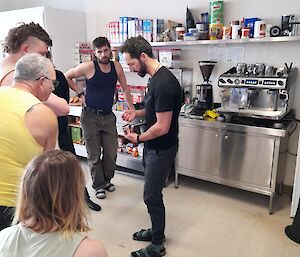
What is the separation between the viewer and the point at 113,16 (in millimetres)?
3803

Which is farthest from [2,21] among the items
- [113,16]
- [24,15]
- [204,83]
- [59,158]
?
[59,158]

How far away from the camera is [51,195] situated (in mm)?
806

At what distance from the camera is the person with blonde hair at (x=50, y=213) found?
812mm

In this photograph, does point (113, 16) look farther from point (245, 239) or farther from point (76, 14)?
point (245, 239)

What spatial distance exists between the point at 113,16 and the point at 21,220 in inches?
135

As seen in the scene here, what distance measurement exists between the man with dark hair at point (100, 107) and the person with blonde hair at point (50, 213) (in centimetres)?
199

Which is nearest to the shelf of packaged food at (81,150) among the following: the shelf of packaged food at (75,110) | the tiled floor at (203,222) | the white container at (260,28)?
the shelf of packaged food at (75,110)

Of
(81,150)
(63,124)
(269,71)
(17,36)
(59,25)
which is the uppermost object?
(59,25)

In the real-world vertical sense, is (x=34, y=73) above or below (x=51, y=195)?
above

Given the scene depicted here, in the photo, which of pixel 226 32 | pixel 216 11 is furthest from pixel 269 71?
Answer: pixel 216 11

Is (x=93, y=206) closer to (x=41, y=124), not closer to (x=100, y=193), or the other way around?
(x=100, y=193)

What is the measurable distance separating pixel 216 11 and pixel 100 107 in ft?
4.94

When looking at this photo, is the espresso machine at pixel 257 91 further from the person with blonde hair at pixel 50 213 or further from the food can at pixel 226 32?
the person with blonde hair at pixel 50 213

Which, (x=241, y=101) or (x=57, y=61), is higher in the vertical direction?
(x=57, y=61)
